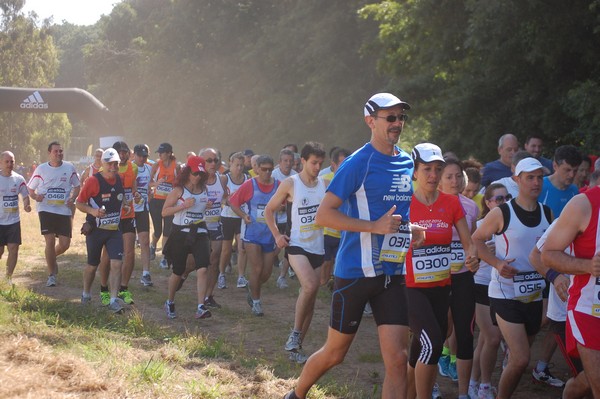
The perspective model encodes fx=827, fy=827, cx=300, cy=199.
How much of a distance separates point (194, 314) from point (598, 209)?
718 centimetres

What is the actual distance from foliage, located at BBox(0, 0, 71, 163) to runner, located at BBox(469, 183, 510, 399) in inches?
2311

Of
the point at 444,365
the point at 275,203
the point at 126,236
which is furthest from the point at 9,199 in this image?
the point at 444,365

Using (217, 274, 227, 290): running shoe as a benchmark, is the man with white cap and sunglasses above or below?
above

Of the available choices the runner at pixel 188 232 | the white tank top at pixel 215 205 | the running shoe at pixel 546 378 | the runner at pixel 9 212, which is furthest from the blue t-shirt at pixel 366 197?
the runner at pixel 9 212

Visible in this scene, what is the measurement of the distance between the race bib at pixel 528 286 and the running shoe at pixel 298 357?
2579 millimetres

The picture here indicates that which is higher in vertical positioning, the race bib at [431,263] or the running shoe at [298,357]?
the race bib at [431,263]

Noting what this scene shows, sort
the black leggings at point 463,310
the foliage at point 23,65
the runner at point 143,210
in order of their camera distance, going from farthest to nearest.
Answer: the foliage at point 23,65 < the runner at point 143,210 < the black leggings at point 463,310

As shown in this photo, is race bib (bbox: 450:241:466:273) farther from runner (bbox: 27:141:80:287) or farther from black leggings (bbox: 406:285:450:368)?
runner (bbox: 27:141:80:287)

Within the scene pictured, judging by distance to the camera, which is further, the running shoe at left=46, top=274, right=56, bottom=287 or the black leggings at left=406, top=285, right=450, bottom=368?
the running shoe at left=46, top=274, right=56, bottom=287

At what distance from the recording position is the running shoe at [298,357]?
8.44 m

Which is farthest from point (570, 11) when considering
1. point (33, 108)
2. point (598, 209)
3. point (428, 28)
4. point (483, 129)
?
point (33, 108)

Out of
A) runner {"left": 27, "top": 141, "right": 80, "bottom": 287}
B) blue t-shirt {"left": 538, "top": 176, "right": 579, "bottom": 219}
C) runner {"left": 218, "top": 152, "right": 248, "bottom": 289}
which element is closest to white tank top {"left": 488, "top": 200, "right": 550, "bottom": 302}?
blue t-shirt {"left": 538, "top": 176, "right": 579, "bottom": 219}

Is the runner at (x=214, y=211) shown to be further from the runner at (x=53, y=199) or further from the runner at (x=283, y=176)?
the runner at (x=53, y=199)

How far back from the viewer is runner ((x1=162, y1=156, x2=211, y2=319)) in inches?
418
